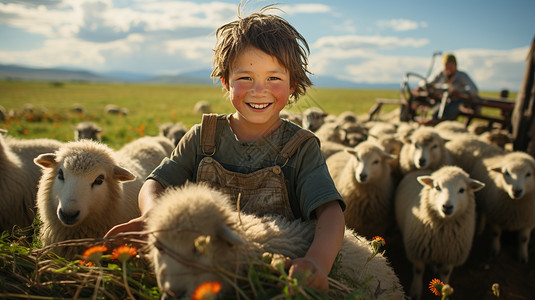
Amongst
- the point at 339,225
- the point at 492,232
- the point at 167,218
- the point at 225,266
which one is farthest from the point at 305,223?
the point at 492,232

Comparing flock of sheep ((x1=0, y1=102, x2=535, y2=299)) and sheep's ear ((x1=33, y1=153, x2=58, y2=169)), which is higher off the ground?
sheep's ear ((x1=33, y1=153, x2=58, y2=169))

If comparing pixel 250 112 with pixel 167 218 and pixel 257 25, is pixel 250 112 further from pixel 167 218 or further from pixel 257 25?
pixel 167 218

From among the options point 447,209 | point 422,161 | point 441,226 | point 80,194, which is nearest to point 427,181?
point 447,209

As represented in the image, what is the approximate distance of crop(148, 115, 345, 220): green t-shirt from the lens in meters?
2.12

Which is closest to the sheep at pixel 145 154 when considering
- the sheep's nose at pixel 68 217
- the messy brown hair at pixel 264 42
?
the sheep's nose at pixel 68 217

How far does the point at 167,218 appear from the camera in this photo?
1.45m

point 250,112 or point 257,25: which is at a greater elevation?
point 257,25

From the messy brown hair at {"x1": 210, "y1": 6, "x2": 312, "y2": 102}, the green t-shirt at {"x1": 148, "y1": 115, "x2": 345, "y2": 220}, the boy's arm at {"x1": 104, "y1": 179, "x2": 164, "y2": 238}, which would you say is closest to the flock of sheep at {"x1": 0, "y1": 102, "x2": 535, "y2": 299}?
Answer: the green t-shirt at {"x1": 148, "y1": 115, "x2": 345, "y2": 220}

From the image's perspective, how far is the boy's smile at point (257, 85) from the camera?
217 centimetres

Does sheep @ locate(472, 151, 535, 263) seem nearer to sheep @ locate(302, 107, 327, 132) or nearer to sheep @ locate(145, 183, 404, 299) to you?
sheep @ locate(302, 107, 327, 132)

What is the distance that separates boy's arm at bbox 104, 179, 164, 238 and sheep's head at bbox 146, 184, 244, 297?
17.4 inches

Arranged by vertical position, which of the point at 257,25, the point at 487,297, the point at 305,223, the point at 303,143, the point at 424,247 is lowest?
the point at 487,297

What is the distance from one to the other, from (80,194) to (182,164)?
0.96 metres

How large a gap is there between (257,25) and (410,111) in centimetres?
875
